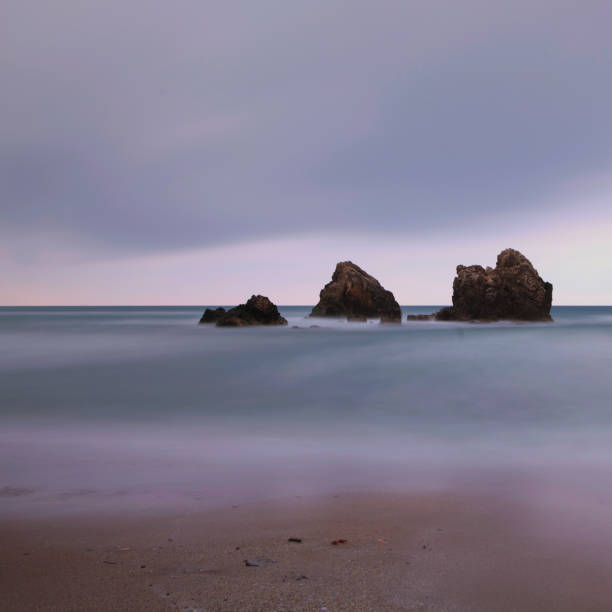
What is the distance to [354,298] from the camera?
53.0 metres

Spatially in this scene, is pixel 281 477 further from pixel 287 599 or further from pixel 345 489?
pixel 287 599

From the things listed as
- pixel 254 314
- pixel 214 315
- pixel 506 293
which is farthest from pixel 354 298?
pixel 506 293

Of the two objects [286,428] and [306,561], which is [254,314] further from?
[306,561]

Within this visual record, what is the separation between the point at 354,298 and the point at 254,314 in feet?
49.3

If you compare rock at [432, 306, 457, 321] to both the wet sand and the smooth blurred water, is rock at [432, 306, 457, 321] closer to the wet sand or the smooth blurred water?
the smooth blurred water

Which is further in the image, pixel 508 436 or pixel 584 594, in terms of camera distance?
pixel 508 436

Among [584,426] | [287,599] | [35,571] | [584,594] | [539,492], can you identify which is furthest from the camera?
[584,426]

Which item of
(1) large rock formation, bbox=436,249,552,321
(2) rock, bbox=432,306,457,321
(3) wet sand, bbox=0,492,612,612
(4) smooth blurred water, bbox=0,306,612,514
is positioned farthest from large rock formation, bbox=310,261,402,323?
(3) wet sand, bbox=0,492,612,612

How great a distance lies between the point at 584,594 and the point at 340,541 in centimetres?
158

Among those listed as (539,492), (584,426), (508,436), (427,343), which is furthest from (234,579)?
(427,343)

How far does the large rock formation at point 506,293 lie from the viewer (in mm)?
51438

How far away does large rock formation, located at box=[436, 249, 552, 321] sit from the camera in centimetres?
5144

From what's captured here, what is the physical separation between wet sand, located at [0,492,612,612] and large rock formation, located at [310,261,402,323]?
48.6 metres

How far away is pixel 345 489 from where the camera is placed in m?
4.84
